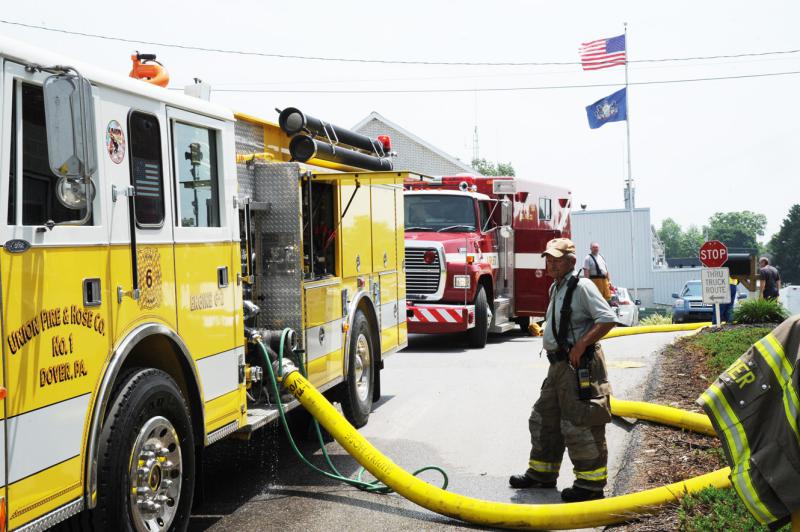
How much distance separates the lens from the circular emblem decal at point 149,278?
4.82 meters

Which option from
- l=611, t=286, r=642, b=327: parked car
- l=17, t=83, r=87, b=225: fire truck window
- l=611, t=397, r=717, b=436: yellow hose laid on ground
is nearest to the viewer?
l=17, t=83, r=87, b=225: fire truck window

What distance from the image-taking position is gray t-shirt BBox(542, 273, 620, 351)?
619 cm

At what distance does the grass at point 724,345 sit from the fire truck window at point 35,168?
783 cm

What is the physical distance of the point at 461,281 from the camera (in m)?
15.2

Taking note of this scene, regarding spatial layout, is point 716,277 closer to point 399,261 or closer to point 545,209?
point 545,209

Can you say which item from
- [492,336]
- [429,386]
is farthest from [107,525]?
[492,336]

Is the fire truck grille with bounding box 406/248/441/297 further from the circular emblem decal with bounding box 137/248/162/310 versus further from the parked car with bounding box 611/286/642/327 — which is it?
the circular emblem decal with bounding box 137/248/162/310

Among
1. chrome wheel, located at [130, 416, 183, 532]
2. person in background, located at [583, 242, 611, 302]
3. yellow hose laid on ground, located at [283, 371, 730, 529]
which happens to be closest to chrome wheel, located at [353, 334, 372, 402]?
yellow hose laid on ground, located at [283, 371, 730, 529]

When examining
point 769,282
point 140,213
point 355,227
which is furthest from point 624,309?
point 140,213

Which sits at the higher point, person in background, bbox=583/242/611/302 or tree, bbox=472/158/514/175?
tree, bbox=472/158/514/175

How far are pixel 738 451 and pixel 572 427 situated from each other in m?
2.76

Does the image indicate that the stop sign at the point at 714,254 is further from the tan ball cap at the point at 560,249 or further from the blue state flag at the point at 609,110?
the blue state flag at the point at 609,110

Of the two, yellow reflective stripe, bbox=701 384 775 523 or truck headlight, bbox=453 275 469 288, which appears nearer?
yellow reflective stripe, bbox=701 384 775 523

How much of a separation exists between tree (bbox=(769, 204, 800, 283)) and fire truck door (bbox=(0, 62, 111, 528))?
92.8m
